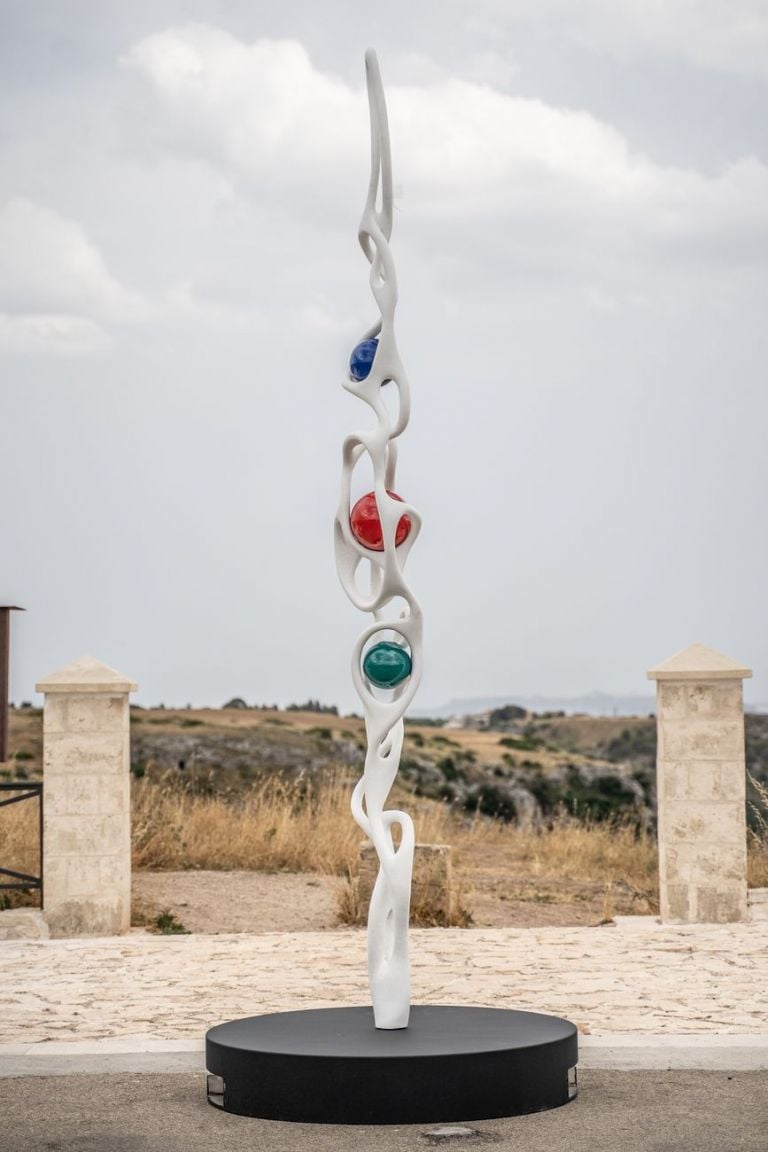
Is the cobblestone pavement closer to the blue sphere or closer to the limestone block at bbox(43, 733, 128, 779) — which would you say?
the limestone block at bbox(43, 733, 128, 779)

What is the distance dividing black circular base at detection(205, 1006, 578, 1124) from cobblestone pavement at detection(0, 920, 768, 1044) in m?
1.66

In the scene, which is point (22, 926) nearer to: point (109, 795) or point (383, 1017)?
point (109, 795)

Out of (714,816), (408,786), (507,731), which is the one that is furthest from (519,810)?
(507,731)

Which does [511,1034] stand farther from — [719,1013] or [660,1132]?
[719,1013]

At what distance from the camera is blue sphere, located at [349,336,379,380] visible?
686 cm

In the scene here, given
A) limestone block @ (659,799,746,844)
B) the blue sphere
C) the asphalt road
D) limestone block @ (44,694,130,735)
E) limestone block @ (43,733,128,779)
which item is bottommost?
the asphalt road

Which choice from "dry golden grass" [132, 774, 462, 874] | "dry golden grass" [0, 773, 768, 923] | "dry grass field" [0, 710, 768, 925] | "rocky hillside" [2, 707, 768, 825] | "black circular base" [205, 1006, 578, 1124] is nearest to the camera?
"black circular base" [205, 1006, 578, 1124]

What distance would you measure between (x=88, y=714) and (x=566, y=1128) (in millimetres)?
6430

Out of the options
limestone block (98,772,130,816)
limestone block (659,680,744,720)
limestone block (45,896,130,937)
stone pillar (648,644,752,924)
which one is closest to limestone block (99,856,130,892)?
limestone block (45,896,130,937)

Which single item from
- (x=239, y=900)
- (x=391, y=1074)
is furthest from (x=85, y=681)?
(x=391, y=1074)

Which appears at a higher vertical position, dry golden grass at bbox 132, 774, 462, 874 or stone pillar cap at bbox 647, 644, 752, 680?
stone pillar cap at bbox 647, 644, 752, 680

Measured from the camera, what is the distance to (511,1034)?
624cm

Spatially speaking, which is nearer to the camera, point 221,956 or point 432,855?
point 221,956

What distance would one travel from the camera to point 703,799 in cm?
1144
